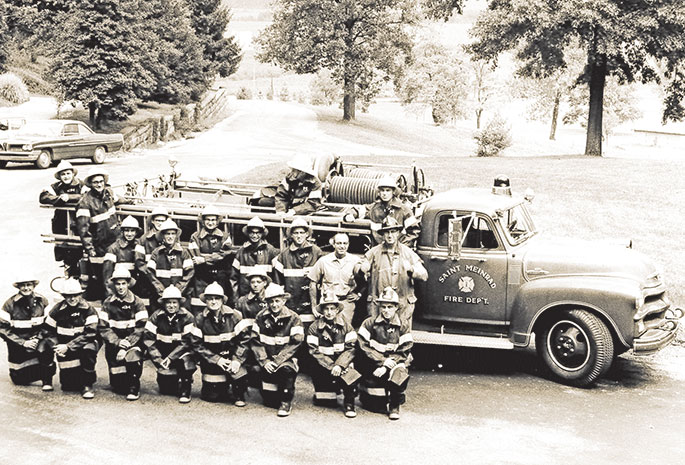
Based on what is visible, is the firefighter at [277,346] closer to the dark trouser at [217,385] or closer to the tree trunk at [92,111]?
the dark trouser at [217,385]

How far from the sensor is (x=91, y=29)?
101ft

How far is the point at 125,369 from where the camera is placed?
816cm

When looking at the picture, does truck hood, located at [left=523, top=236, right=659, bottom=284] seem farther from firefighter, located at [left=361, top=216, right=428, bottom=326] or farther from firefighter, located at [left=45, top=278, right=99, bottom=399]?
firefighter, located at [left=45, top=278, right=99, bottom=399]

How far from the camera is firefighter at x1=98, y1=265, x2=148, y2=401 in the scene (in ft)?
26.8

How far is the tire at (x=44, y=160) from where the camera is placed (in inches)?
959

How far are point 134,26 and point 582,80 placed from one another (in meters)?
19.8

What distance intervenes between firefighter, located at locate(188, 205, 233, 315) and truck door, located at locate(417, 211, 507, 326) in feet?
8.33

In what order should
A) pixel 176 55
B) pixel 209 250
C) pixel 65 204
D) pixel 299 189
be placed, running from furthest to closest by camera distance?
pixel 176 55 → pixel 299 189 → pixel 65 204 → pixel 209 250

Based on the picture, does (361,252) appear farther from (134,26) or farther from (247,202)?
(134,26)

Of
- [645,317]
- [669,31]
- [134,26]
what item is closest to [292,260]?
[645,317]

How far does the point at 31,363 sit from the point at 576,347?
618cm

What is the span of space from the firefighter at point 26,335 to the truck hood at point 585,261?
5.58 metres

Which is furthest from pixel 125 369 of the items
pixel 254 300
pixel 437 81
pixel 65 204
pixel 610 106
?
pixel 610 106

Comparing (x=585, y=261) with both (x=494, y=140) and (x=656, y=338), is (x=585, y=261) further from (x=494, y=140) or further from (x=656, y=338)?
(x=494, y=140)
